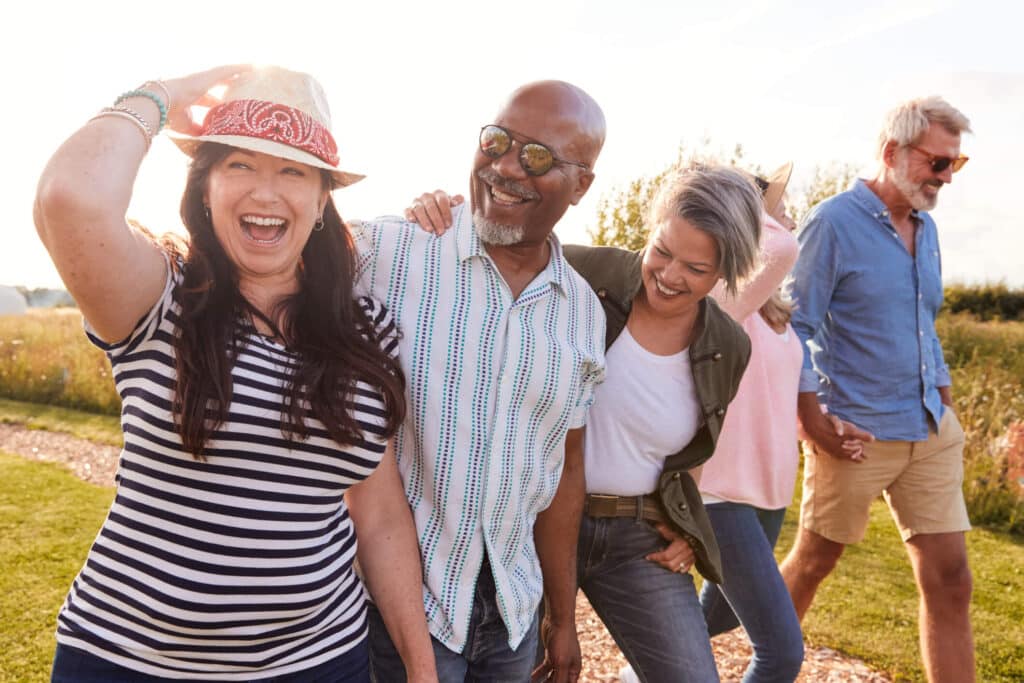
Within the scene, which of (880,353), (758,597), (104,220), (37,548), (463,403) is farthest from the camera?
(37,548)

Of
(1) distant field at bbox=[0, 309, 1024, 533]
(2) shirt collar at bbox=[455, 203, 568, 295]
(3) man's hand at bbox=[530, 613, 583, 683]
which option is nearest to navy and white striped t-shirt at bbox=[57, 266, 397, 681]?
(2) shirt collar at bbox=[455, 203, 568, 295]

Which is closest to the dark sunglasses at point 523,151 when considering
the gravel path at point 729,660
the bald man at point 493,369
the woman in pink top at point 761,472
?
the bald man at point 493,369

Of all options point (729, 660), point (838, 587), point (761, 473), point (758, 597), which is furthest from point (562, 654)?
point (838, 587)

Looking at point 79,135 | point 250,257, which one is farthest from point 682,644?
point 79,135

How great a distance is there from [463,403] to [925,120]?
11.5 feet

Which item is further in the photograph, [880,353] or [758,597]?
[880,353]

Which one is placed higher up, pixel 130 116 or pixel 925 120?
pixel 925 120

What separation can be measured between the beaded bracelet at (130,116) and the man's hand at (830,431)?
353 cm

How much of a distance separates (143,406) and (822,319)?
3.63 metres

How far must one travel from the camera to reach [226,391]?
6.48 ft

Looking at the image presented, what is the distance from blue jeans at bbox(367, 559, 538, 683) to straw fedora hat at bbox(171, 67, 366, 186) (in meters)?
1.32

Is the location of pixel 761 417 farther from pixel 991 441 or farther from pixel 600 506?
pixel 991 441

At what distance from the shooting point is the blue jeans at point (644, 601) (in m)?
3.10

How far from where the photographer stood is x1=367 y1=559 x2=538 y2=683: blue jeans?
251 centimetres
